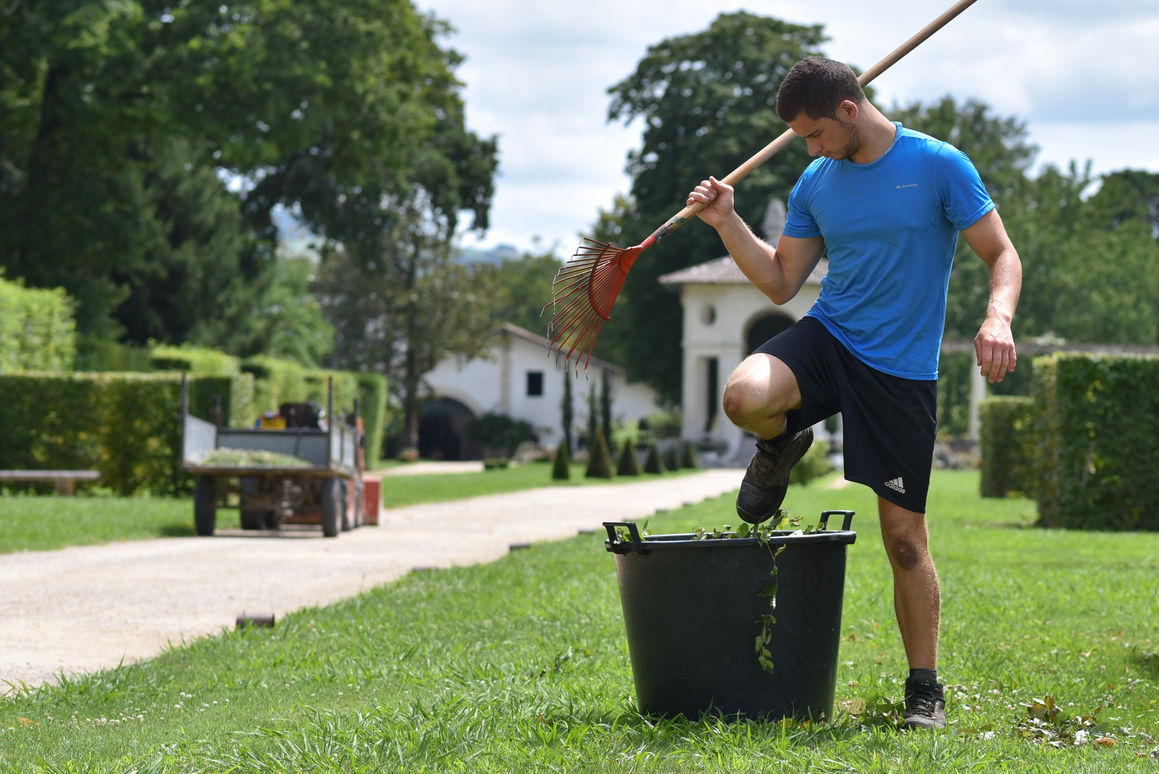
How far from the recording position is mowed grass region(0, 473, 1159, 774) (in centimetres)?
364

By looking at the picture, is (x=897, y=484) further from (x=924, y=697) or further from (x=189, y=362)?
(x=189, y=362)

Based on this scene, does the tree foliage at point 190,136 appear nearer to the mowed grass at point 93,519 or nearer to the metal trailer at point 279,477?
the mowed grass at point 93,519

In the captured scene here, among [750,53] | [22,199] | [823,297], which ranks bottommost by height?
[823,297]

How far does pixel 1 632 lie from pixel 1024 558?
7.22m

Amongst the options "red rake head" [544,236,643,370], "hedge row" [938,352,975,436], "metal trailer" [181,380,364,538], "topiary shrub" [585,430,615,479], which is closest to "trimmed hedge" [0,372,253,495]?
"metal trailer" [181,380,364,538]

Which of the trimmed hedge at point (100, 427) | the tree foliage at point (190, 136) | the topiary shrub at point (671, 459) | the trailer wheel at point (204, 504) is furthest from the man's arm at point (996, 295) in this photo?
the topiary shrub at point (671, 459)

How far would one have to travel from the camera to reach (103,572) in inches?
377

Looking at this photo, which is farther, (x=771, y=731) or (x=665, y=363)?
(x=665, y=363)

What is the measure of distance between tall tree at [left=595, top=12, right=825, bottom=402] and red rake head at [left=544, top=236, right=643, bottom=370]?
4016cm

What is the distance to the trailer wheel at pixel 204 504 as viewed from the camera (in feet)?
42.9

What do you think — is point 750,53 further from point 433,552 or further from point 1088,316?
point 433,552

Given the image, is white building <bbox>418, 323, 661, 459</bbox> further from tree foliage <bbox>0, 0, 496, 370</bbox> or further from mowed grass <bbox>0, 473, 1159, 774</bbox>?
mowed grass <bbox>0, 473, 1159, 774</bbox>

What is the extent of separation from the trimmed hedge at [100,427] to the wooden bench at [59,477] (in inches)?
29.5

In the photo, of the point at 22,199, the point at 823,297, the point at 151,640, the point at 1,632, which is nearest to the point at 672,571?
the point at 823,297
